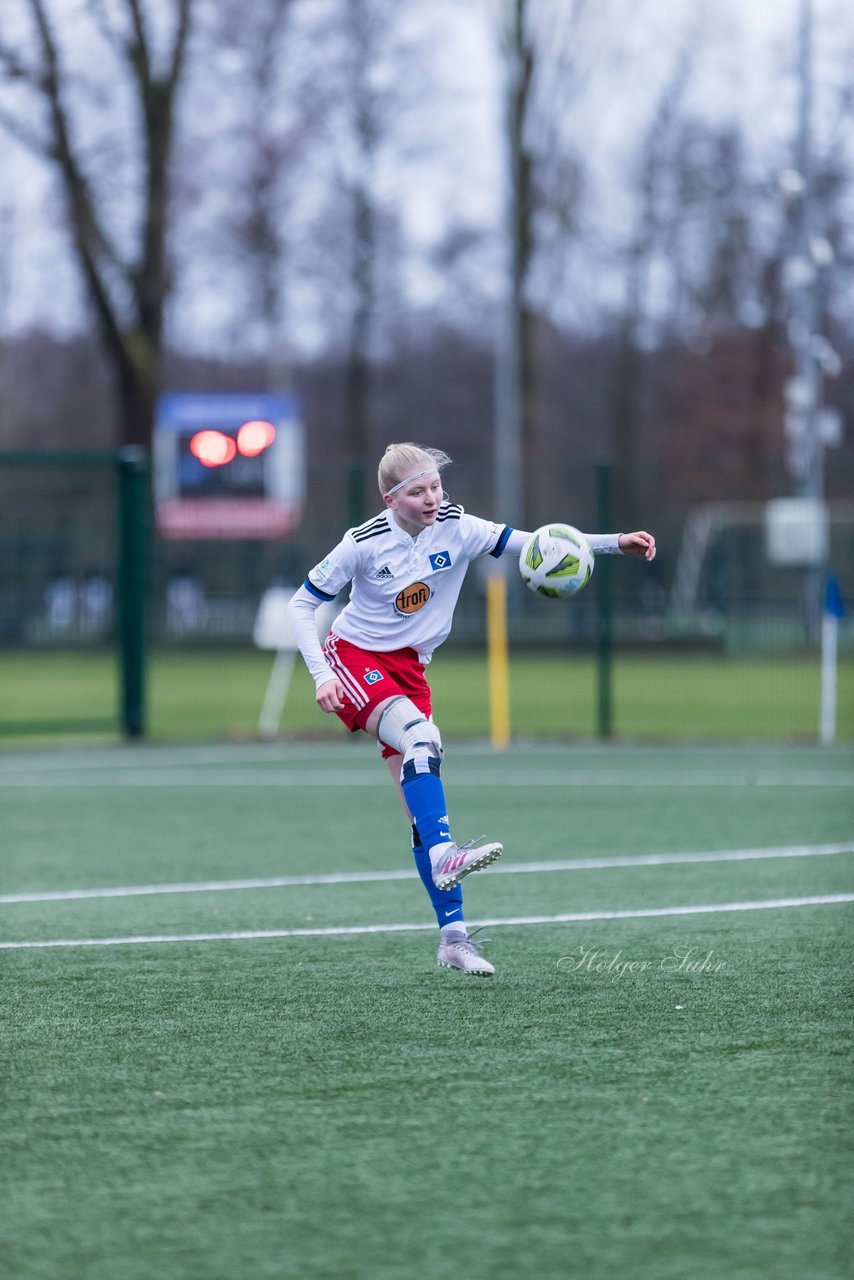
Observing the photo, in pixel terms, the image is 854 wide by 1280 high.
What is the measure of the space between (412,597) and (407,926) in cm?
150

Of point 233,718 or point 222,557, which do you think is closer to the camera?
point 233,718

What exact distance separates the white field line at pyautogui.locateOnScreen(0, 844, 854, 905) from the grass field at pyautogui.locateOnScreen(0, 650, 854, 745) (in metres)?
7.34

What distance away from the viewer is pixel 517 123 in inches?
1313

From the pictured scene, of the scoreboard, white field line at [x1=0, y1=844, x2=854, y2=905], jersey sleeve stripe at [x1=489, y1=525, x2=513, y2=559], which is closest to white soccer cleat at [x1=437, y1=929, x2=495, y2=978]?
jersey sleeve stripe at [x1=489, y1=525, x2=513, y2=559]

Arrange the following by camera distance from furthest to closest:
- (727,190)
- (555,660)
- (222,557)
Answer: (727,190), (222,557), (555,660)

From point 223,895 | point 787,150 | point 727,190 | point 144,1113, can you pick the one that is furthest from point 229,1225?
point 727,190

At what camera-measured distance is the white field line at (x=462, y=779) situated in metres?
12.8

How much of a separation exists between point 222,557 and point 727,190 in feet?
58.5

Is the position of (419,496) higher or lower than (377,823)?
higher

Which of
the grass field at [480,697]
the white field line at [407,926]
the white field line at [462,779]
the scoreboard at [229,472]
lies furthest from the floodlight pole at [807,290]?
the white field line at [407,926]

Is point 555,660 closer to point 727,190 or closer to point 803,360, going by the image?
point 803,360

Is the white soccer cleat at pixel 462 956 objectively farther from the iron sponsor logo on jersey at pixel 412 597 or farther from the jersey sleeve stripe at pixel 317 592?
the jersey sleeve stripe at pixel 317 592
